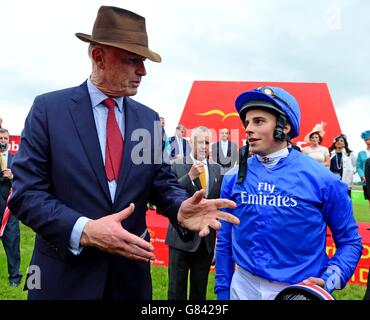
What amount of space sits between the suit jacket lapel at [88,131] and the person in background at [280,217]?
→ 3.20 feet

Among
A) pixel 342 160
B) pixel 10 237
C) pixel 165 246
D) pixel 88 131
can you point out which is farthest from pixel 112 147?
pixel 342 160

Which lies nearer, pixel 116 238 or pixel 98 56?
pixel 116 238

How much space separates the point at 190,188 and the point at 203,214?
96.8 inches

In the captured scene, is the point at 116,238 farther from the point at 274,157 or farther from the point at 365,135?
the point at 365,135

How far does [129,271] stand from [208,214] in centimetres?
52

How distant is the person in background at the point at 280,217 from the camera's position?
7.99 feet

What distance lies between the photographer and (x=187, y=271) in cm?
457

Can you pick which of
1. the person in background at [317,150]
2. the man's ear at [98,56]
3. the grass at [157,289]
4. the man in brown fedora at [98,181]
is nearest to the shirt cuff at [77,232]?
the man in brown fedora at [98,181]

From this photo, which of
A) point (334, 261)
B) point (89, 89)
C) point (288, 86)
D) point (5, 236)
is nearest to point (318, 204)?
point (334, 261)
